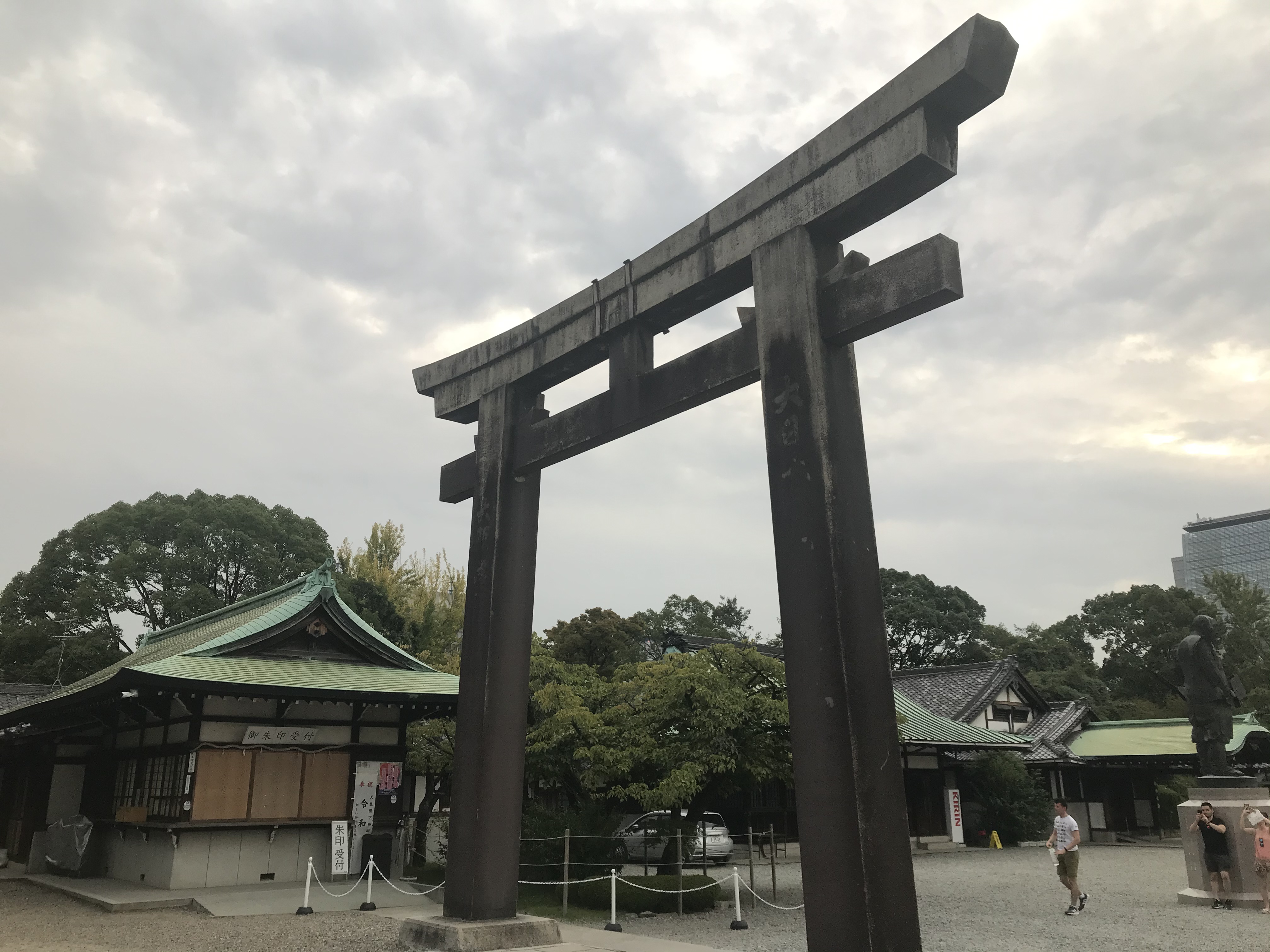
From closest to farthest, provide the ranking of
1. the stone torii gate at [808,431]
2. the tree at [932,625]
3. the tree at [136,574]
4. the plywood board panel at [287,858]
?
the stone torii gate at [808,431] < the plywood board panel at [287,858] < the tree at [136,574] < the tree at [932,625]

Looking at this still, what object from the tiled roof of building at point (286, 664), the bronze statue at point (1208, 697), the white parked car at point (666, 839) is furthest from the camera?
the white parked car at point (666, 839)

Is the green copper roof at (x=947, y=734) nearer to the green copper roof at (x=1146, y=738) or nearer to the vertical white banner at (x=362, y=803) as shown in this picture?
the green copper roof at (x=1146, y=738)

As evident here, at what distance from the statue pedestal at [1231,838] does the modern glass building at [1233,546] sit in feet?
487

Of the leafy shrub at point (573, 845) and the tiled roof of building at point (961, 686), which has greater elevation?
the tiled roof of building at point (961, 686)

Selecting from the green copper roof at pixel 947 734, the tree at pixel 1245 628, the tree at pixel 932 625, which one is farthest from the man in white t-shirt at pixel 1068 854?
the tree at pixel 932 625

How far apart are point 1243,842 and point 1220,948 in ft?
12.3

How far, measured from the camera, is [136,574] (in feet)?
123

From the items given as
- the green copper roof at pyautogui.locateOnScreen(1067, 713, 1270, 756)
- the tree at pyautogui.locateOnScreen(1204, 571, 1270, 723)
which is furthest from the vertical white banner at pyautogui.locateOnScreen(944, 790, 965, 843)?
the tree at pyautogui.locateOnScreen(1204, 571, 1270, 723)

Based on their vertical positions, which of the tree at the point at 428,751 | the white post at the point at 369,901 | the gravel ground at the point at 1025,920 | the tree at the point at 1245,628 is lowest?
the gravel ground at the point at 1025,920

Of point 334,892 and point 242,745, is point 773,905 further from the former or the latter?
point 242,745

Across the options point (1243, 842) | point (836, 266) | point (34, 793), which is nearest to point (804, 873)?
point (836, 266)

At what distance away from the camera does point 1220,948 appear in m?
10.0

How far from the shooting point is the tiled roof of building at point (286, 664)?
47.7 ft

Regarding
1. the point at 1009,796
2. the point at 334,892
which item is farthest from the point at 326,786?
the point at 1009,796
